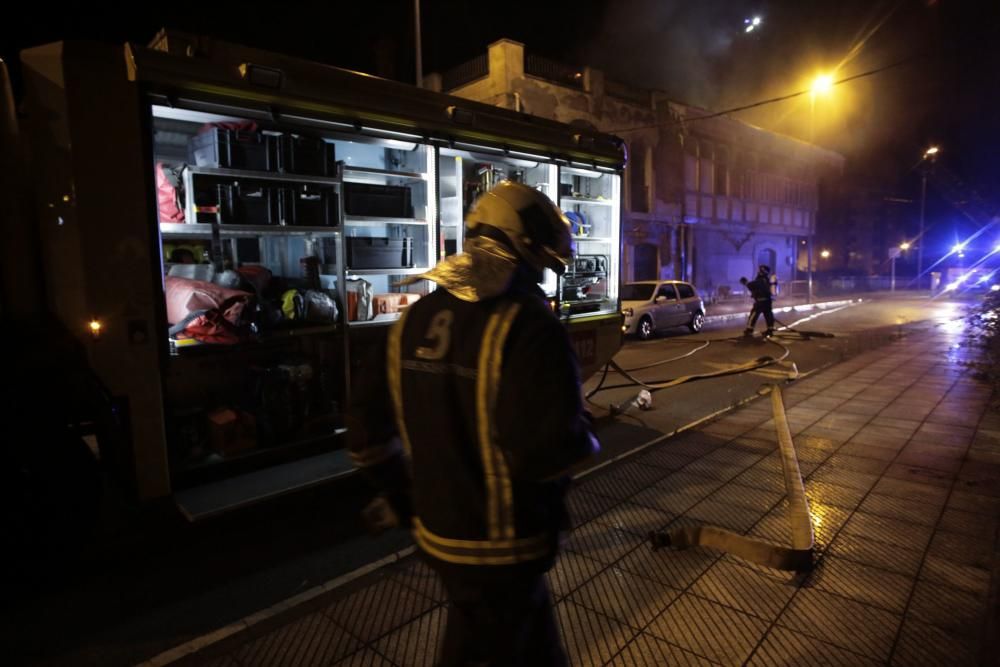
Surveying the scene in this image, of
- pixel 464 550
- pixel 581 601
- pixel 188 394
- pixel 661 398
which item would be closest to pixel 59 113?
pixel 188 394

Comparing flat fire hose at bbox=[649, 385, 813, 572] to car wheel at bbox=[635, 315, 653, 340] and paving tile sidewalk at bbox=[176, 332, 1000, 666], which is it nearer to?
paving tile sidewalk at bbox=[176, 332, 1000, 666]

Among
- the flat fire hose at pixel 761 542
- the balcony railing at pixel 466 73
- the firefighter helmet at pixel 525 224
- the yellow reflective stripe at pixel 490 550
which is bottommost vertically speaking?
the flat fire hose at pixel 761 542

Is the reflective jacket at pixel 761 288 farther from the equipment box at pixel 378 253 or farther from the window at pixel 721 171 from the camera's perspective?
the window at pixel 721 171

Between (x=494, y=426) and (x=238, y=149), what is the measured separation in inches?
137

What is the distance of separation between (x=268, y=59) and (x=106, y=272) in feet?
5.50

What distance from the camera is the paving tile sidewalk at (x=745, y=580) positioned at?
2.72m

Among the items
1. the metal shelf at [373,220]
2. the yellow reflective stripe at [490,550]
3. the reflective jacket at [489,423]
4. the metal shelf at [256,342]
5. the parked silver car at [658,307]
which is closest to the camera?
the reflective jacket at [489,423]

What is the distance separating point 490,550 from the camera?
1.68m

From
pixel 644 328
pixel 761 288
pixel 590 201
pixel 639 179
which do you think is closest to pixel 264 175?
pixel 590 201

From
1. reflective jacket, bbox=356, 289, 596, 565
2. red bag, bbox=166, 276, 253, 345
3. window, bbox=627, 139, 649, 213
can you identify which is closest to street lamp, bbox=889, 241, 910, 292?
window, bbox=627, 139, 649, 213

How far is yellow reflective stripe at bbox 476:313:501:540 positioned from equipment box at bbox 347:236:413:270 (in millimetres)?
3619

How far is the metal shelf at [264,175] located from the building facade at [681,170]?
13306mm

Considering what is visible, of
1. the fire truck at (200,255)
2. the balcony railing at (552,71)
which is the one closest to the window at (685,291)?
the balcony railing at (552,71)

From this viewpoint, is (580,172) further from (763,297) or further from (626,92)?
(626,92)
